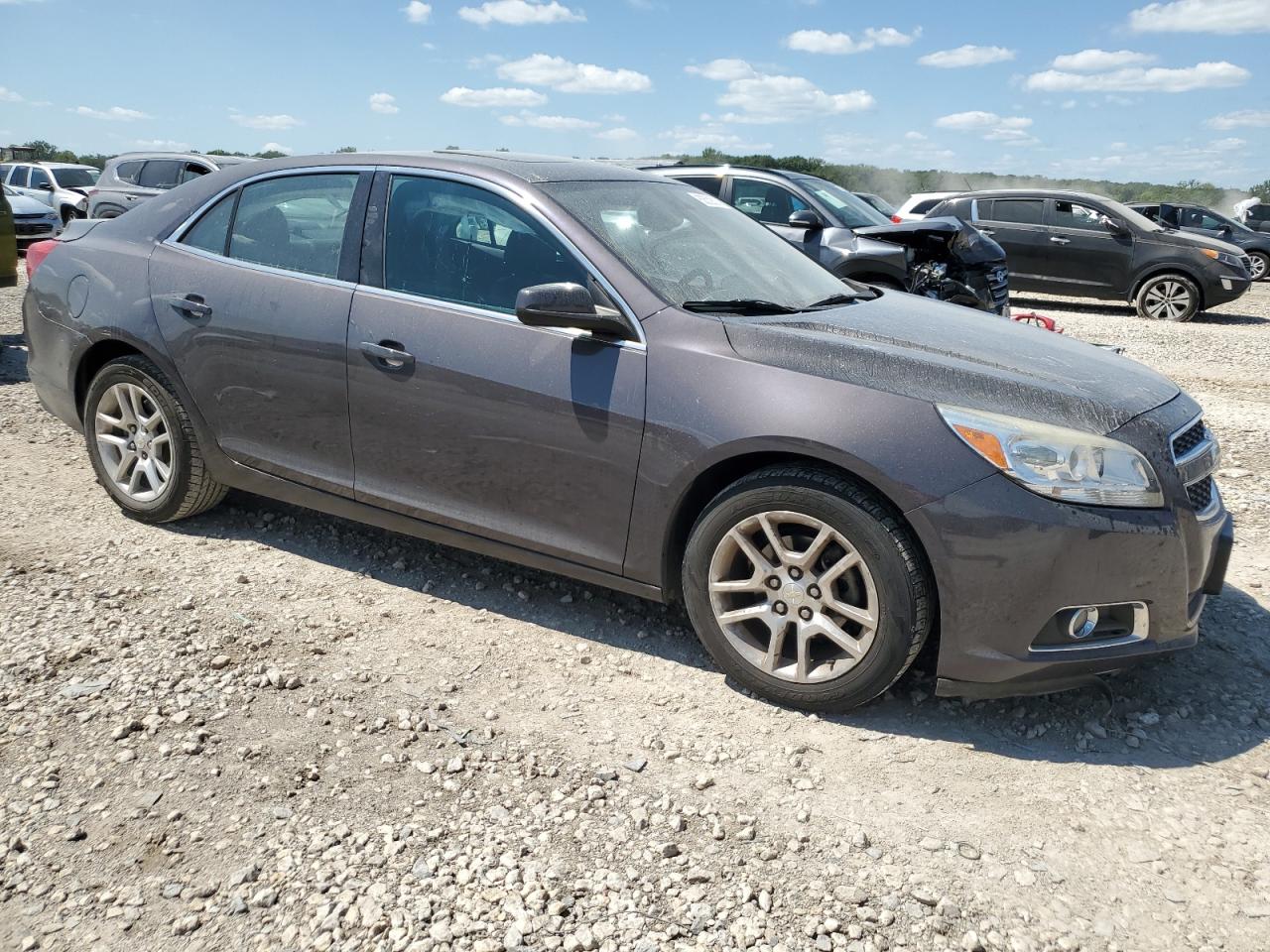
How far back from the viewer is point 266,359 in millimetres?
4059

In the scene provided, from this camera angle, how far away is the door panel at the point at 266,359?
394 cm

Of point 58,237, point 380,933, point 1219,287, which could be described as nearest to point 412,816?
point 380,933

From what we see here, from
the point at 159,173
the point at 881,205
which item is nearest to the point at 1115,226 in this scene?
the point at 881,205

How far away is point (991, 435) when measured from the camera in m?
2.95

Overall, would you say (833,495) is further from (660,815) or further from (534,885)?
(534,885)

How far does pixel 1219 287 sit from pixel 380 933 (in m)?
14.2

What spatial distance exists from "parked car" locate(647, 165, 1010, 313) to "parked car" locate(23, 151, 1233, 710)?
508 cm

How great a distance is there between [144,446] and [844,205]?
8565mm

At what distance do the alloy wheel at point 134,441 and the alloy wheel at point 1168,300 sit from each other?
13.0 m

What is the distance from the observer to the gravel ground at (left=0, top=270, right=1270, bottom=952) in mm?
2410

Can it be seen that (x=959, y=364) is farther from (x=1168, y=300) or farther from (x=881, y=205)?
(x=881, y=205)

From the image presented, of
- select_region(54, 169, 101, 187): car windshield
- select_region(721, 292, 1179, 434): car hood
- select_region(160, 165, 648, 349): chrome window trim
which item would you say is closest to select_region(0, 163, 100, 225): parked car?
select_region(54, 169, 101, 187): car windshield

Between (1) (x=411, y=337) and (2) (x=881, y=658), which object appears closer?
(2) (x=881, y=658)

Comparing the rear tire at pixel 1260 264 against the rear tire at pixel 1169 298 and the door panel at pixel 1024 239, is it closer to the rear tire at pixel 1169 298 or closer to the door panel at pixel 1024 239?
the rear tire at pixel 1169 298
